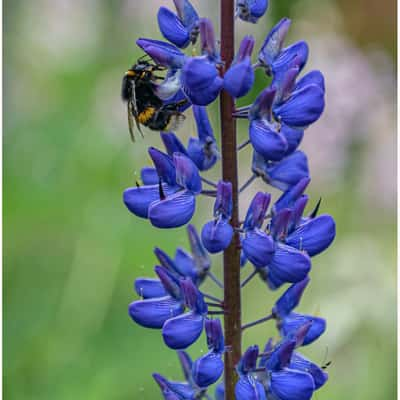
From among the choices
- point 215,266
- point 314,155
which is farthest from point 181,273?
point 314,155

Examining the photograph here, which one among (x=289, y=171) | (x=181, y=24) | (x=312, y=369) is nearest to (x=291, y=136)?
(x=289, y=171)

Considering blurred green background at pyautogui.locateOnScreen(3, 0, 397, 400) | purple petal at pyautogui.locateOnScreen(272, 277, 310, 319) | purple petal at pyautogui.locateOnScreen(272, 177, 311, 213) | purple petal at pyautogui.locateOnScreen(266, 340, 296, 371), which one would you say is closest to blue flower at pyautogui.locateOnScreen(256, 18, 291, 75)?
purple petal at pyautogui.locateOnScreen(272, 177, 311, 213)

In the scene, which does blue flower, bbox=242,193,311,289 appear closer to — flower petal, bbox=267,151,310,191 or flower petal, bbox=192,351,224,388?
flower petal, bbox=267,151,310,191

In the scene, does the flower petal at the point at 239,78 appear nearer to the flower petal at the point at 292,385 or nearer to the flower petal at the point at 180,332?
the flower petal at the point at 180,332

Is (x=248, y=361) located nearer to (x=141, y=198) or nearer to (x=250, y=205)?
(x=250, y=205)

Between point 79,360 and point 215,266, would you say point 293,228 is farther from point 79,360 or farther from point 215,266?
point 215,266

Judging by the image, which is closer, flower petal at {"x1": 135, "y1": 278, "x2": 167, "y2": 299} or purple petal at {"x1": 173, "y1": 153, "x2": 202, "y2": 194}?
purple petal at {"x1": 173, "y1": 153, "x2": 202, "y2": 194}

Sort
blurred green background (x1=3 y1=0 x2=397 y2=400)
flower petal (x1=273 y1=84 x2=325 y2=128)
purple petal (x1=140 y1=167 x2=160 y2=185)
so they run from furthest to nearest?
blurred green background (x1=3 y1=0 x2=397 y2=400) < purple petal (x1=140 y1=167 x2=160 y2=185) < flower petal (x1=273 y1=84 x2=325 y2=128)
